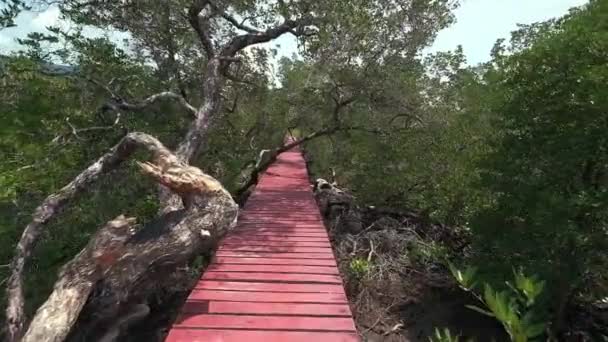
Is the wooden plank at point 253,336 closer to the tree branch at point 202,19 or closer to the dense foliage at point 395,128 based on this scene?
the dense foliage at point 395,128

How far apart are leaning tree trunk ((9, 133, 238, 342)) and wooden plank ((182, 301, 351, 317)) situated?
1.69 ft

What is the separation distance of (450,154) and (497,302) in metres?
8.48

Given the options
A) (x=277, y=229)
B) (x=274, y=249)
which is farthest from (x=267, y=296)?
(x=277, y=229)

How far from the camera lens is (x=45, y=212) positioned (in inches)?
144

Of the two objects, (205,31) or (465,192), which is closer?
(205,31)

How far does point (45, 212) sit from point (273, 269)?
84.8 inches

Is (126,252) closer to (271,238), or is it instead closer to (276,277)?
(276,277)

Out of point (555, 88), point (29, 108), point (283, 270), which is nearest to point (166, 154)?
point (283, 270)

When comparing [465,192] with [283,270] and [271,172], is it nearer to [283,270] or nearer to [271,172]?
[271,172]

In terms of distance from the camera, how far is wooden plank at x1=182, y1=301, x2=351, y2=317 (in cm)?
328

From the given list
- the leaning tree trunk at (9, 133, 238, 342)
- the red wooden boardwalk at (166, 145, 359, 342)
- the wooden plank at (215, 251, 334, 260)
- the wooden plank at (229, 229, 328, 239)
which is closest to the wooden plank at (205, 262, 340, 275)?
the red wooden boardwalk at (166, 145, 359, 342)

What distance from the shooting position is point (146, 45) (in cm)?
884

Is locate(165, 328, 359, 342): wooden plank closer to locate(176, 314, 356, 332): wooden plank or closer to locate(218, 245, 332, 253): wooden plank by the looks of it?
locate(176, 314, 356, 332): wooden plank

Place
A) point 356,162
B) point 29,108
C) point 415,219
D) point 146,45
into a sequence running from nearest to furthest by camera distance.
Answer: point 29,108
point 146,45
point 415,219
point 356,162
